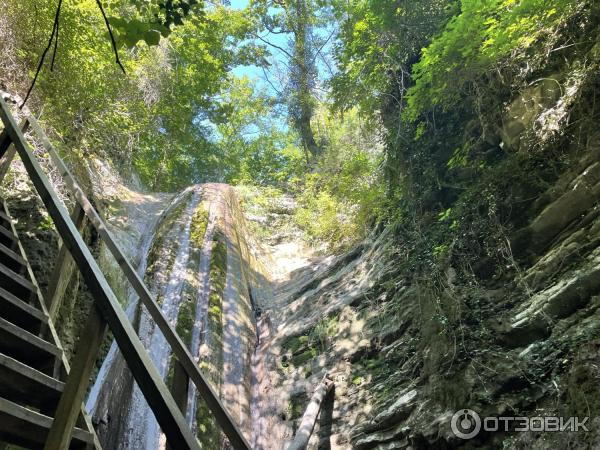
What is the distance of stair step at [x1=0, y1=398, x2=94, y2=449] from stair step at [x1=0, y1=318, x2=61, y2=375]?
503 mm

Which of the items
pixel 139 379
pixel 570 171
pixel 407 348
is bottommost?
pixel 139 379

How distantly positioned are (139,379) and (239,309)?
230 inches

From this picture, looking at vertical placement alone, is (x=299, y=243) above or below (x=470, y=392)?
above

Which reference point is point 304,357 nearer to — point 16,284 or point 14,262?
point 14,262

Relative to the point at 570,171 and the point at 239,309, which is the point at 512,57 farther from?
the point at 239,309

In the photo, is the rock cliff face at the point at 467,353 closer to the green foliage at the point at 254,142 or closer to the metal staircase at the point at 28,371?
the metal staircase at the point at 28,371

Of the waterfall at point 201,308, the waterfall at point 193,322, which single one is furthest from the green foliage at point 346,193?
the waterfall at point 201,308

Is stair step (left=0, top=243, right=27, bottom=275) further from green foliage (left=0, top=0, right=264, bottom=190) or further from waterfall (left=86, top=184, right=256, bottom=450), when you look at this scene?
waterfall (left=86, top=184, right=256, bottom=450)

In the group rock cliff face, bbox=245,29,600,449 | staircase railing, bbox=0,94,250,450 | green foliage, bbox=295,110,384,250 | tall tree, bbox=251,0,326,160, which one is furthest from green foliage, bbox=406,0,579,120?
tall tree, bbox=251,0,326,160

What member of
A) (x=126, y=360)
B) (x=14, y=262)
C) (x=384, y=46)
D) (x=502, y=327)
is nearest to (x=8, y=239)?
(x=14, y=262)

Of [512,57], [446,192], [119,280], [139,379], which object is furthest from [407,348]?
[119,280]

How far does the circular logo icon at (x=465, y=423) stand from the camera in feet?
11.2

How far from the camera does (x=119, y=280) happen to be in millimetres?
7395

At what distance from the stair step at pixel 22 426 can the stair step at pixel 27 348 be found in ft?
1.65
